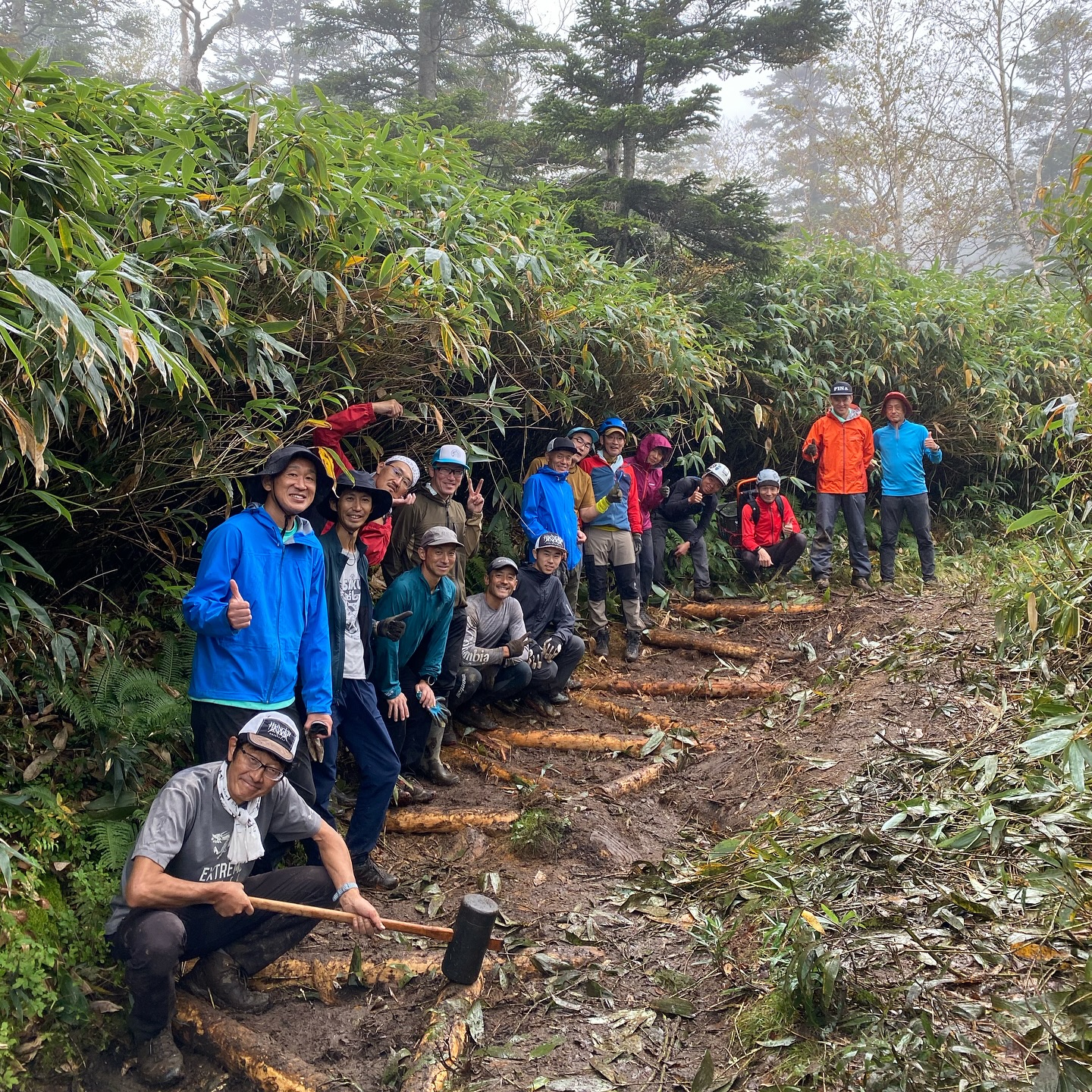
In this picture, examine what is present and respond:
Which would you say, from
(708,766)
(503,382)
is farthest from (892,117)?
(708,766)

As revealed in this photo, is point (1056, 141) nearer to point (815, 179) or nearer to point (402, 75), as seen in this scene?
point (815, 179)

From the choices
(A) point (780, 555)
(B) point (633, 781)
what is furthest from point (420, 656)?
(A) point (780, 555)

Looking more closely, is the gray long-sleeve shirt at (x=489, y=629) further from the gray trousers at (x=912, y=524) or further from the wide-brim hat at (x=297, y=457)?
the gray trousers at (x=912, y=524)

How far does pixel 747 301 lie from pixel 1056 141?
26.2 metres

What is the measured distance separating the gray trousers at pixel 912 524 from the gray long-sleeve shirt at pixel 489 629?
14.1 feet

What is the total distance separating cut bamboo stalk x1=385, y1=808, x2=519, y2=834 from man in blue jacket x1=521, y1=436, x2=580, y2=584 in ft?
7.73

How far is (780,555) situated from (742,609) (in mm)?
858

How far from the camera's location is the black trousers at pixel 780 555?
346 inches

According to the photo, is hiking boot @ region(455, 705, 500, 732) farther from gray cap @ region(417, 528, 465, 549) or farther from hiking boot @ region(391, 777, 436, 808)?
gray cap @ region(417, 528, 465, 549)

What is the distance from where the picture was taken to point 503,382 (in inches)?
266

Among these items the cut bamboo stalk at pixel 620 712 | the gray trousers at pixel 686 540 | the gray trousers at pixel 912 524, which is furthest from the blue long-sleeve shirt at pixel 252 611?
the gray trousers at pixel 912 524

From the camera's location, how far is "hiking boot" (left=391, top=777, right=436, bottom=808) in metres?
5.02

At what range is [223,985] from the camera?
11.3 ft

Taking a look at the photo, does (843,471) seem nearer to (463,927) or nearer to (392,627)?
(392,627)
